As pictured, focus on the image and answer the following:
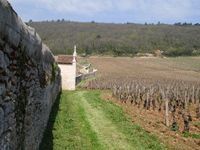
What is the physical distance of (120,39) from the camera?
137 m

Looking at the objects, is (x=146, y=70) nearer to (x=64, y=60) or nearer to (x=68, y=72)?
(x=64, y=60)

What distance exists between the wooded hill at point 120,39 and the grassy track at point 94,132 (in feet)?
290

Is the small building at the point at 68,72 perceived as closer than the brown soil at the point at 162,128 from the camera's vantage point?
No

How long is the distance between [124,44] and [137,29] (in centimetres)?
3568

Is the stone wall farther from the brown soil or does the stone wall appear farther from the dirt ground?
the dirt ground

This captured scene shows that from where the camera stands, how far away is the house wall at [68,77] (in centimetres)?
4135

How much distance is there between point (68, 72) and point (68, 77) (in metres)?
0.98

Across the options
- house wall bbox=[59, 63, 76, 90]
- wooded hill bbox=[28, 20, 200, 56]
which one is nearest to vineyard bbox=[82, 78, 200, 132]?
house wall bbox=[59, 63, 76, 90]

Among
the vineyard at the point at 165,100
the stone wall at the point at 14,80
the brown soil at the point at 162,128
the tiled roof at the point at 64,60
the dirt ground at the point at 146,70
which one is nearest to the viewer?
the stone wall at the point at 14,80

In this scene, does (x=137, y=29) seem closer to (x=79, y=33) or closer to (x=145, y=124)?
(x=79, y=33)

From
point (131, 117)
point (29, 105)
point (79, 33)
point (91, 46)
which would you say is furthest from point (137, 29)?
point (29, 105)

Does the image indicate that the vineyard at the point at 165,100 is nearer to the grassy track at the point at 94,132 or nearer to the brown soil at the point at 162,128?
the brown soil at the point at 162,128

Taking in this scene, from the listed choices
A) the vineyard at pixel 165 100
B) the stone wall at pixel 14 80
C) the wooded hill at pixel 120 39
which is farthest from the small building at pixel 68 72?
the wooded hill at pixel 120 39

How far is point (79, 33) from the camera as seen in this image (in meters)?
145
